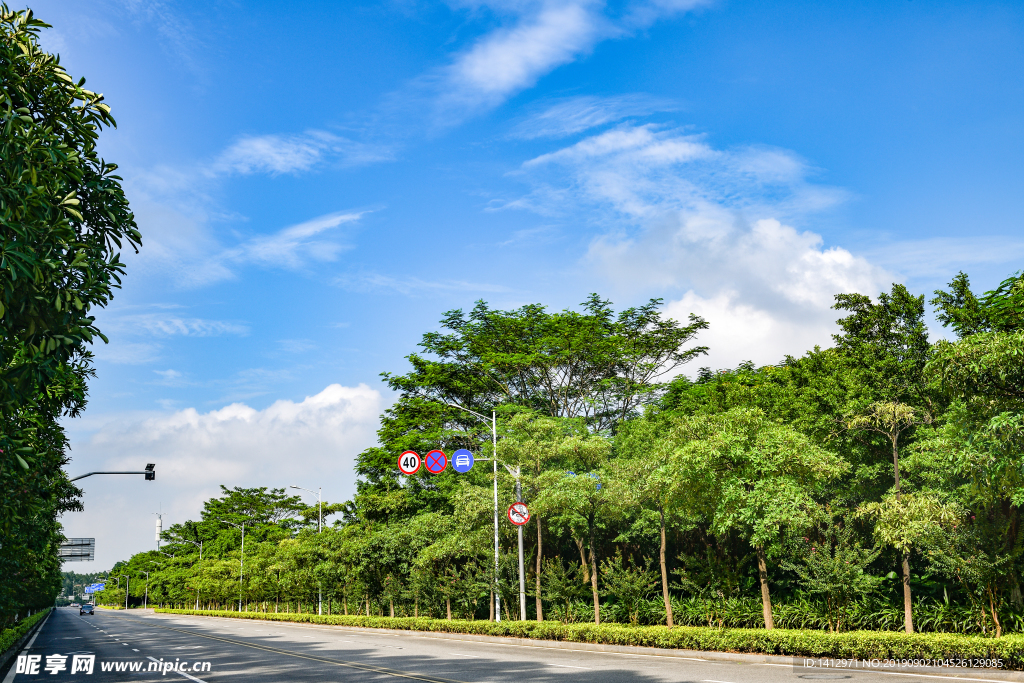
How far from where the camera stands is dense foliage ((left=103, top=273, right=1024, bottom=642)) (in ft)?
68.1

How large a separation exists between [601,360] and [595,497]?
21.3 m

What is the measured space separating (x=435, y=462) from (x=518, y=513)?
18.2 m

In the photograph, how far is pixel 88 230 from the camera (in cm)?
917

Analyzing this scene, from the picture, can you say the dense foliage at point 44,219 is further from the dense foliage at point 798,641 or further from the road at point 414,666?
the dense foliage at point 798,641

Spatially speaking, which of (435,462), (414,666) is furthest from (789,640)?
(435,462)

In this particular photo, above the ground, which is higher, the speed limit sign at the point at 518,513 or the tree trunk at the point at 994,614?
the speed limit sign at the point at 518,513

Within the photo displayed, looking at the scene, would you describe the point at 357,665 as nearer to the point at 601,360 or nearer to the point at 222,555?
the point at 601,360

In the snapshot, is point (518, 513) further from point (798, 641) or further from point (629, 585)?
point (798, 641)

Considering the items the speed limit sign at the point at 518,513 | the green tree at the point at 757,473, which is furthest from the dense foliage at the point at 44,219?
the speed limit sign at the point at 518,513

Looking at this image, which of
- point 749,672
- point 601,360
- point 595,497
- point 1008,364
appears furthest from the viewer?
point 601,360

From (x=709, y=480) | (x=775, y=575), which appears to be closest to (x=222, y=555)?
(x=775, y=575)

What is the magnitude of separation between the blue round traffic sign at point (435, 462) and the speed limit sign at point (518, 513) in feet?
52.3

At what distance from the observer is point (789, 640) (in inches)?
739

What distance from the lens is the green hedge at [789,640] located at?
49.2 feet
